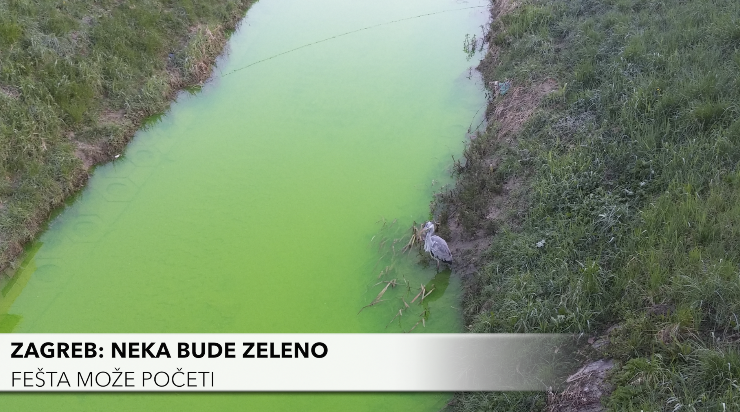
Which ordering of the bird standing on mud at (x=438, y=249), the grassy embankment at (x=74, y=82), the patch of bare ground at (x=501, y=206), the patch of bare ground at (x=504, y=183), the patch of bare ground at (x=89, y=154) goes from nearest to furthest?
the patch of bare ground at (x=501, y=206) → the bird standing on mud at (x=438, y=249) → the patch of bare ground at (x=504, y=183) → the grassy embankment at (x=74, y=82) → the patch of bare ground at (x=89, y=154)

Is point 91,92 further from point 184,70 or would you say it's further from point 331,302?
point 331,302

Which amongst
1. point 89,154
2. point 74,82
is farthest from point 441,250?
point 74,82

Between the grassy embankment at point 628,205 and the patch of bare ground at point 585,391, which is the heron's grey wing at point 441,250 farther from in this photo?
the patch of bare ground at point 585,391

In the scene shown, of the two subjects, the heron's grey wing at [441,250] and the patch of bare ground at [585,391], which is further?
the heron's grey wing at [441,250]

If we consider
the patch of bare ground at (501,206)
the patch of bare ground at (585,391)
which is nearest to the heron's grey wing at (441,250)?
the patch of bare ground at (501,206)

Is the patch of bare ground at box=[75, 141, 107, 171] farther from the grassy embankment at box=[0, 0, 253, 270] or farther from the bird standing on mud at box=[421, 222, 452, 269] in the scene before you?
the bird standing on mud at box=[421, 222, 452, 269]

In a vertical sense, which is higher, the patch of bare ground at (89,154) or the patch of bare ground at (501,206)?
the patch of bare ground at (89,154)
